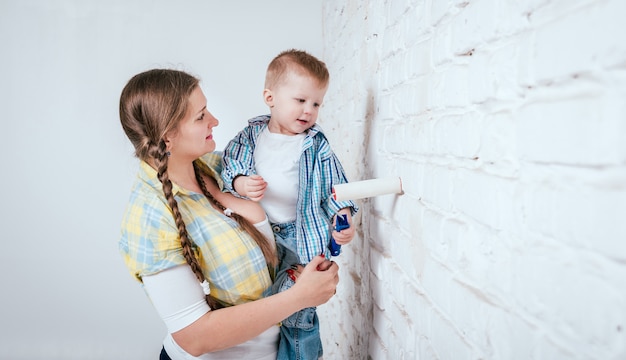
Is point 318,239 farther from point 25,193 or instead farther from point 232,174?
point 25,193

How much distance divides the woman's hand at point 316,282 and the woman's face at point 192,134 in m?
0.49

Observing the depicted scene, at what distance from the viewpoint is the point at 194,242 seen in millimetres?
1235

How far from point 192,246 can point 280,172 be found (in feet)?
1.45

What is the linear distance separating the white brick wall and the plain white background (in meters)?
1.54

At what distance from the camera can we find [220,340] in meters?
1.18

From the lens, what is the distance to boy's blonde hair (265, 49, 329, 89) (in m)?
1.45

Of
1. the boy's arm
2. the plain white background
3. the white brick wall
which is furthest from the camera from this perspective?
the plain white background

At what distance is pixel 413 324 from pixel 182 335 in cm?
61

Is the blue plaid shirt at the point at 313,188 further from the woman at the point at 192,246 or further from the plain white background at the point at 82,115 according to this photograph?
the plain white background at the point at 82,115

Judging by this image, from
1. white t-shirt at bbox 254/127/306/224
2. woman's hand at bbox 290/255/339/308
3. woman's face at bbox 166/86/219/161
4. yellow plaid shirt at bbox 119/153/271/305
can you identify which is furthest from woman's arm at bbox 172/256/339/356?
woman's face at bbox 166/86/219/161

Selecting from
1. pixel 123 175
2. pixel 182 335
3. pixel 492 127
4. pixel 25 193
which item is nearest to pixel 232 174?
pixel 182 335

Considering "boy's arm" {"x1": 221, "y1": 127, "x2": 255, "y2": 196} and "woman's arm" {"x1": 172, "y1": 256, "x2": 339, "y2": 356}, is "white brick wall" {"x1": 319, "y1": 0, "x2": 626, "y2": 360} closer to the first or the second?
"woman's arm" {"x1": 172, "y1": 256, "x2": 339, "y2": 356}

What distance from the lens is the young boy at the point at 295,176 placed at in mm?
1418

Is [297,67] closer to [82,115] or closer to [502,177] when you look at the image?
[502,177]
